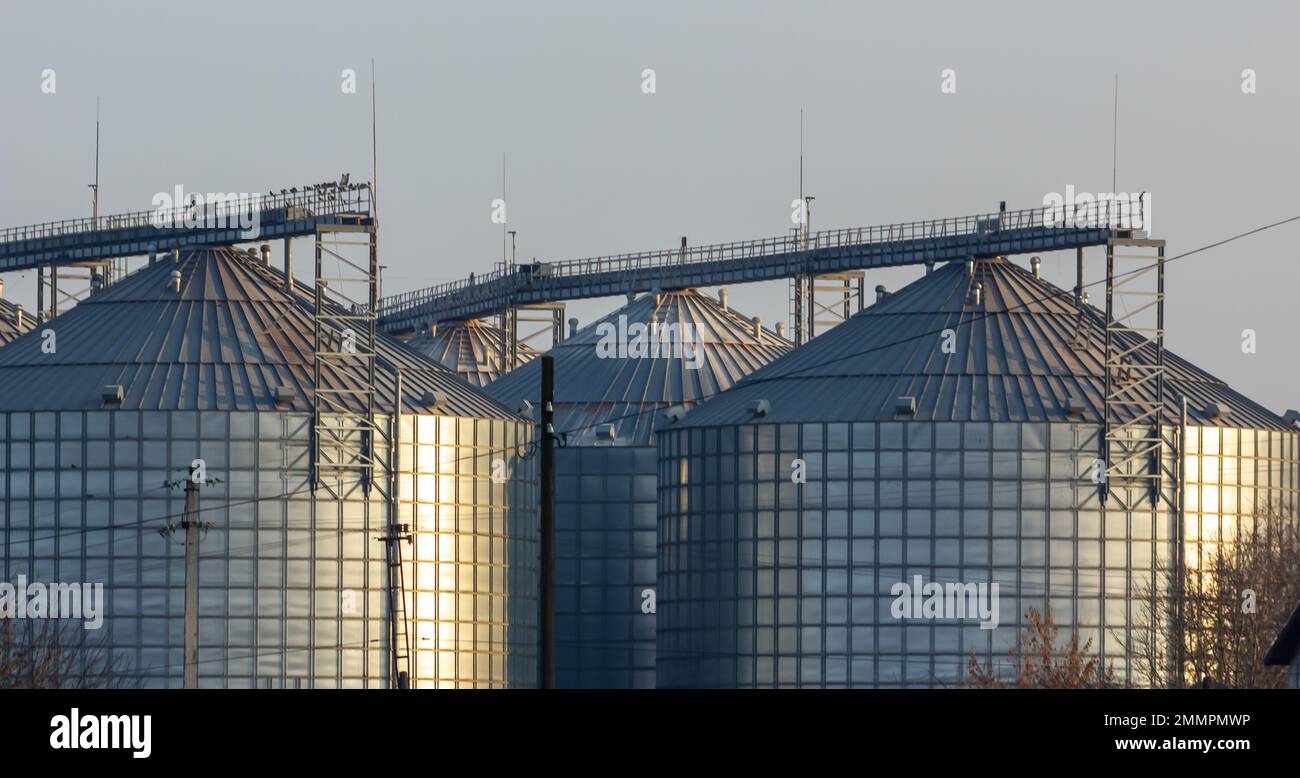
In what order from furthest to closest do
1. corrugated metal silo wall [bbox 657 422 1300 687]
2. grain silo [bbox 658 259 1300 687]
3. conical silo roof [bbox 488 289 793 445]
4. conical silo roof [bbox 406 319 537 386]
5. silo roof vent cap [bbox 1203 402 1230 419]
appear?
conical silo roof [bbox 406 319 537 386], conical silo roof [bbox 488 289 793 445], silo roof vent cap [bbox 1203 402 1230 419], grain silo [bbox 658 259 1300 687], corrugated metal silo wall [bbox 657 422 1300 687]

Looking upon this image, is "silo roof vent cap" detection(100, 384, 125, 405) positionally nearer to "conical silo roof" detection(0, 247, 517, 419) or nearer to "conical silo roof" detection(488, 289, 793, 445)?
"conical silo roof" detection(0, 247, 517, 419)

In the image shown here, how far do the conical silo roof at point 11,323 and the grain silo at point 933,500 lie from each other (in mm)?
29737

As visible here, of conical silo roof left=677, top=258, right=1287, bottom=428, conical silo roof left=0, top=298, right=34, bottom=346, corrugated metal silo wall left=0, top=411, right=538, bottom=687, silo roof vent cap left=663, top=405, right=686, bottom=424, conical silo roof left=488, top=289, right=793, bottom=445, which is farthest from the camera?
conical silo roof left=488, top=289, right=793, bottom=445

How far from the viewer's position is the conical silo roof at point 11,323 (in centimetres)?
9794

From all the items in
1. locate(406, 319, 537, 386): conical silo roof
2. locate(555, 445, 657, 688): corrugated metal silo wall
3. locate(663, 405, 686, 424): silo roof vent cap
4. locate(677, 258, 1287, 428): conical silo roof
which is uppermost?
locate(406, 319, 537, 386): conical silo roof

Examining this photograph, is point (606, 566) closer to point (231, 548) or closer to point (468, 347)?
point (231, 548)

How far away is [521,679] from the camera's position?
265 feet

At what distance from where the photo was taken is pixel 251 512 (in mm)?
75750

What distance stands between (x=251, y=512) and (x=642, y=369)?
99.5 feet

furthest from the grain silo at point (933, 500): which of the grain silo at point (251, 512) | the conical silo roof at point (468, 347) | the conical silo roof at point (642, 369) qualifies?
the conical silo roof at point (468, 347)

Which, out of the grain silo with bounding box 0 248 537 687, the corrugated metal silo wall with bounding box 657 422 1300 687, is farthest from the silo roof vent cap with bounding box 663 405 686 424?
the grain silo with bounding box 0 248 537 687

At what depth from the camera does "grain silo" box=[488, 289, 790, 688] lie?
94562 mm

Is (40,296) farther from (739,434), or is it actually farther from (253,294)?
(739,434)

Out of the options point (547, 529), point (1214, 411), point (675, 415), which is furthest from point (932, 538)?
point (547, 529)
